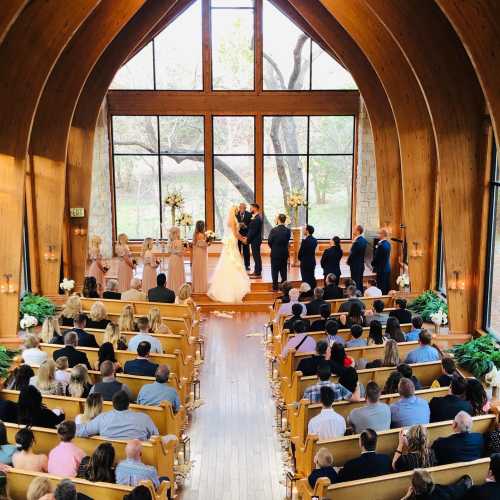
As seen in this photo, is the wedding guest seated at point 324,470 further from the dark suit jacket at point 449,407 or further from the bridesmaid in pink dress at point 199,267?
the bridesmaid in pink dress at point 199,267

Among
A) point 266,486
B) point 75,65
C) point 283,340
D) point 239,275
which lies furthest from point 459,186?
point 75,65

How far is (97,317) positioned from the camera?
10336 millimetres

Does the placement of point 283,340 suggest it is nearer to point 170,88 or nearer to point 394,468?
point 394,468

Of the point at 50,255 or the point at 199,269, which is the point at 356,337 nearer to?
the point at 199,269

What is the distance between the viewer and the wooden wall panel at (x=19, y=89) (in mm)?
11469

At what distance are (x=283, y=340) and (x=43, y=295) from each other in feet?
22.2

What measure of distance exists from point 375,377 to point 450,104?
558 centimetres

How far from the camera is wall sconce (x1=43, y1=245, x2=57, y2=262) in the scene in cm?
1487

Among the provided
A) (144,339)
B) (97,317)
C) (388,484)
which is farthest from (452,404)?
(97,317)

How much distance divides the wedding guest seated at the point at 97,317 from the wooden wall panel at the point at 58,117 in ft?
15.7

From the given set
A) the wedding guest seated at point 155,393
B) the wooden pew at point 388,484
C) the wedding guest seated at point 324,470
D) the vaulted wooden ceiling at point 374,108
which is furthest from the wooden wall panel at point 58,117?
the wooden pew at point 388,484

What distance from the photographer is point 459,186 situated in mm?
12094

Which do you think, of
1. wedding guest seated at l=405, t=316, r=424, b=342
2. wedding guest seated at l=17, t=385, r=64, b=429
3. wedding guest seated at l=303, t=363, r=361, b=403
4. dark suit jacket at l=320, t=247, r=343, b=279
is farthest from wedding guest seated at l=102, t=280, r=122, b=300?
wedding guest seated at l=303, t=363, r=361, b=403

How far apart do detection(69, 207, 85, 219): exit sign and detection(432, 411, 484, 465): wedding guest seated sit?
11877 mm
